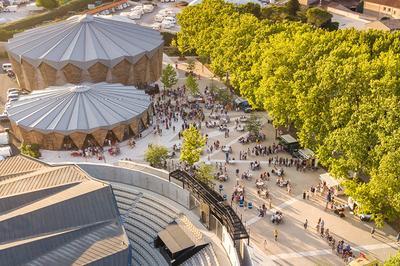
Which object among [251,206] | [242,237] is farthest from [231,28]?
[242,237]

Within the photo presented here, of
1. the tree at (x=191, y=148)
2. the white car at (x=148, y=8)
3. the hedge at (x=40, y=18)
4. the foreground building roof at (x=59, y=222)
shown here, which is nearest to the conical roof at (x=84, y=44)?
the hedge at (x=40, y=18)

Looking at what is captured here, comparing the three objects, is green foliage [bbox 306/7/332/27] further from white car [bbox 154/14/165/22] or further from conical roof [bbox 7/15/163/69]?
conical roof [bbox 7/15/163/69]

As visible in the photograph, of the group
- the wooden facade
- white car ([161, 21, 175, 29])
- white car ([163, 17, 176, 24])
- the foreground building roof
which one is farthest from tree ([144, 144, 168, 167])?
white car ([163, 17, 176, 24])

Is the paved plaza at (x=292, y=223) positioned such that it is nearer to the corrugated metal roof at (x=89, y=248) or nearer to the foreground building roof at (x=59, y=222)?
the corrugated metal roof at (x=89, y=248)

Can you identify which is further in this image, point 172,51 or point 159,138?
point 172,51

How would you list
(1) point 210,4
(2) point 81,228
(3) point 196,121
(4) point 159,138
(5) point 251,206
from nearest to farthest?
(2) point 81,228
(5) point 251,206
(4) point 159,138
(3) point 196,121
(1) point 210,4

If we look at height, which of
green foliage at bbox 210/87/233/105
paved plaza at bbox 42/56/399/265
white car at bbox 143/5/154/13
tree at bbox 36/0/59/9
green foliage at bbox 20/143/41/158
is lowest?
paved plaza at bbox 42/56/399/265

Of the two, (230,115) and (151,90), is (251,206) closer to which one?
(230,115)
